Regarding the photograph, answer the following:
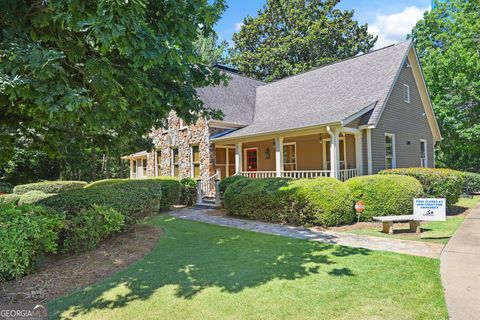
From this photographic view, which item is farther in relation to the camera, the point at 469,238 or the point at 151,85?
the point at 469,238

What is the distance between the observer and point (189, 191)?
14.8 m

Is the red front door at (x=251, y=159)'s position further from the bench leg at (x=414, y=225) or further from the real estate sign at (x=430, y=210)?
the real estate sign at (x=430, y=210)

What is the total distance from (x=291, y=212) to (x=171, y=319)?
617 centimetres

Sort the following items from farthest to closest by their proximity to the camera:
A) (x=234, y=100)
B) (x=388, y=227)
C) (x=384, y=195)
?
1. (x=234, y=100)
2. (x=384, y=195)
3. (x=388, y=227)

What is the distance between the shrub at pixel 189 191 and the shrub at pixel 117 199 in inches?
260

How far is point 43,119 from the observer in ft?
20.6

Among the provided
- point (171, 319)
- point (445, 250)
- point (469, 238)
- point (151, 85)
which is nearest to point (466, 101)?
point (469, 238)

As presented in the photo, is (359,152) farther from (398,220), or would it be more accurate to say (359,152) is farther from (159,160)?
(159,160)

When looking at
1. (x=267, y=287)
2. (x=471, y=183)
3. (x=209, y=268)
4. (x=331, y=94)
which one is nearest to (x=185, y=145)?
(x=331, y=94)

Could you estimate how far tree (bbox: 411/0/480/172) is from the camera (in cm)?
2017

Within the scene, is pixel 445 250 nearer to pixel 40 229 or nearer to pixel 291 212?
pixel 291 212

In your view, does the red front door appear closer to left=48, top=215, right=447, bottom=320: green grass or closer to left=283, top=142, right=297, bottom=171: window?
left=283, top=142, right=297, bottom=171: window

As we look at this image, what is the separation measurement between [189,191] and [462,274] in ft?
38.7
